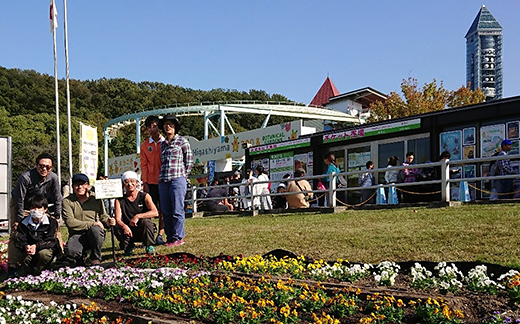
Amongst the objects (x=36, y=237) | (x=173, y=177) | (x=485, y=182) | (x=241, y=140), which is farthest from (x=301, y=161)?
(x=241, y=140)

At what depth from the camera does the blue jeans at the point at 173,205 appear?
8461 millimetres

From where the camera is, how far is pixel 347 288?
498cm

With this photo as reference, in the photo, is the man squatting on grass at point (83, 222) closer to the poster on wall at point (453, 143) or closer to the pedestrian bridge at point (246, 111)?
the poster on wall at point (453, 143)

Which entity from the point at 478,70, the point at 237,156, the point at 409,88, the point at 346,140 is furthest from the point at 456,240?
the point at 478,70

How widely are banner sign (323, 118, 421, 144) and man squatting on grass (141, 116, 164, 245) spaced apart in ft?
27.9

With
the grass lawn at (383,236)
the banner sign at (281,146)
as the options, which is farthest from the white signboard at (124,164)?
the grass lawn at (383,236)

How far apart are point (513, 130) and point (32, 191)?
10.7 meters

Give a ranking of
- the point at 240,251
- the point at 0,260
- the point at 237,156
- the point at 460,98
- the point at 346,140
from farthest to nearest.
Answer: the point at 460,98
the point at 237,156
the point at 346,140
the point at 0,260
the point at 240,251

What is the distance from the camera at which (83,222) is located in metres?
8.16

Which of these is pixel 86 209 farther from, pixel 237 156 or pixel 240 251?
Result: pixel 237 156

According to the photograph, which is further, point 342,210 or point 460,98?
point 460,98

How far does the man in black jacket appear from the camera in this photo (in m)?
7.61

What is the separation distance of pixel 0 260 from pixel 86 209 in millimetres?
2213

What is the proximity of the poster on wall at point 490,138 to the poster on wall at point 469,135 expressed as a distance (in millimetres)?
232
